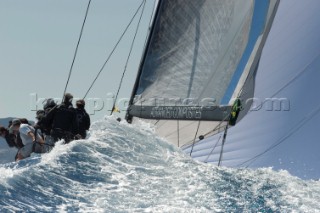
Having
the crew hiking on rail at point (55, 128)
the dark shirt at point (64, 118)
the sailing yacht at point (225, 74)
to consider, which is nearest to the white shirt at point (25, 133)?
the crew hiking on rail at point (55, 128)

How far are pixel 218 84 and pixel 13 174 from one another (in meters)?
3.83

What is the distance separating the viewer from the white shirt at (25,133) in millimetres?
14438

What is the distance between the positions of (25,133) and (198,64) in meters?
2.61

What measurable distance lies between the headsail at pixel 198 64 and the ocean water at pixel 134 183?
72 cm

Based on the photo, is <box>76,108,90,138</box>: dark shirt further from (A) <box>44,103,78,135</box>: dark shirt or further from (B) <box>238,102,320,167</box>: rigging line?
(B) <box>238,102,320,167</box>: rigging line

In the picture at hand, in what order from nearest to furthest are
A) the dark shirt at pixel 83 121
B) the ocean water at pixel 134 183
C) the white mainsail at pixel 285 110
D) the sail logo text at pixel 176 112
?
the ocean water at pixel 134 183 < the sail logo text at pixel 176 112 < the dark shirt at pixel 83 121 < the white mainsail at pixel 285 110

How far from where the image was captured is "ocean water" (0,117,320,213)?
1145 cm

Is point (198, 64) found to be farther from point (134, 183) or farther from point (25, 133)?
point (134, 183)

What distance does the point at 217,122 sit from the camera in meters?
14.4

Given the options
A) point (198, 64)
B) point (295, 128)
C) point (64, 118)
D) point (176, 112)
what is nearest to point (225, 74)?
point (198, 64)

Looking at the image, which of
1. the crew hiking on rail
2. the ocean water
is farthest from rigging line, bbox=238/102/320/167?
the crew hiking on rail

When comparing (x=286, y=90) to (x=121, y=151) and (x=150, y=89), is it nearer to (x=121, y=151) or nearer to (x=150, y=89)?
(x=150, y=89)

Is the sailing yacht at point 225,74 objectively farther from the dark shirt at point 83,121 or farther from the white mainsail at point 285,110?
the dark shirt at point 83,121

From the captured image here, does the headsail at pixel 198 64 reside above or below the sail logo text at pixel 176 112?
above
